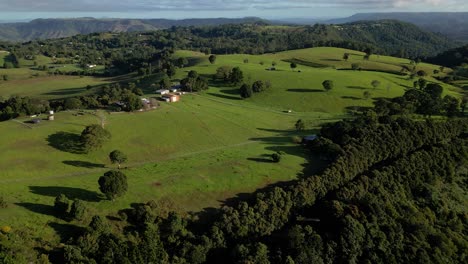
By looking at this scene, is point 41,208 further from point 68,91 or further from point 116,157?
point 68,91

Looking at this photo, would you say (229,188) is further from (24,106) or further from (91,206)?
(24,106)

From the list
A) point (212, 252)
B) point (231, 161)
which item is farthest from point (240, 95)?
point (212, 252)

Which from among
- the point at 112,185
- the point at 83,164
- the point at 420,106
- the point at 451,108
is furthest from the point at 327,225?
the point at 451,108

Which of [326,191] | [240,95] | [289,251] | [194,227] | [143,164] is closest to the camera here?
[289,251]

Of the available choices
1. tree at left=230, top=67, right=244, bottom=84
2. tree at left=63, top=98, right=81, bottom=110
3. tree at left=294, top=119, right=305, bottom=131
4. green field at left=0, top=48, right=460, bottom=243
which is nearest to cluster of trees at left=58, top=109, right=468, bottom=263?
green field at left=0, top=48, right=460, bottom=243

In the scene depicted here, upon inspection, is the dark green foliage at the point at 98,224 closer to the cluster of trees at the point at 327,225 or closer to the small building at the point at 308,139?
the cluster of trees at the point at 327,225

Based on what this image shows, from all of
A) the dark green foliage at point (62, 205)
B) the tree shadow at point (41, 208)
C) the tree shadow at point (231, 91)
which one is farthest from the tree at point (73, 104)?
the tree shadow at point (231, 91)
